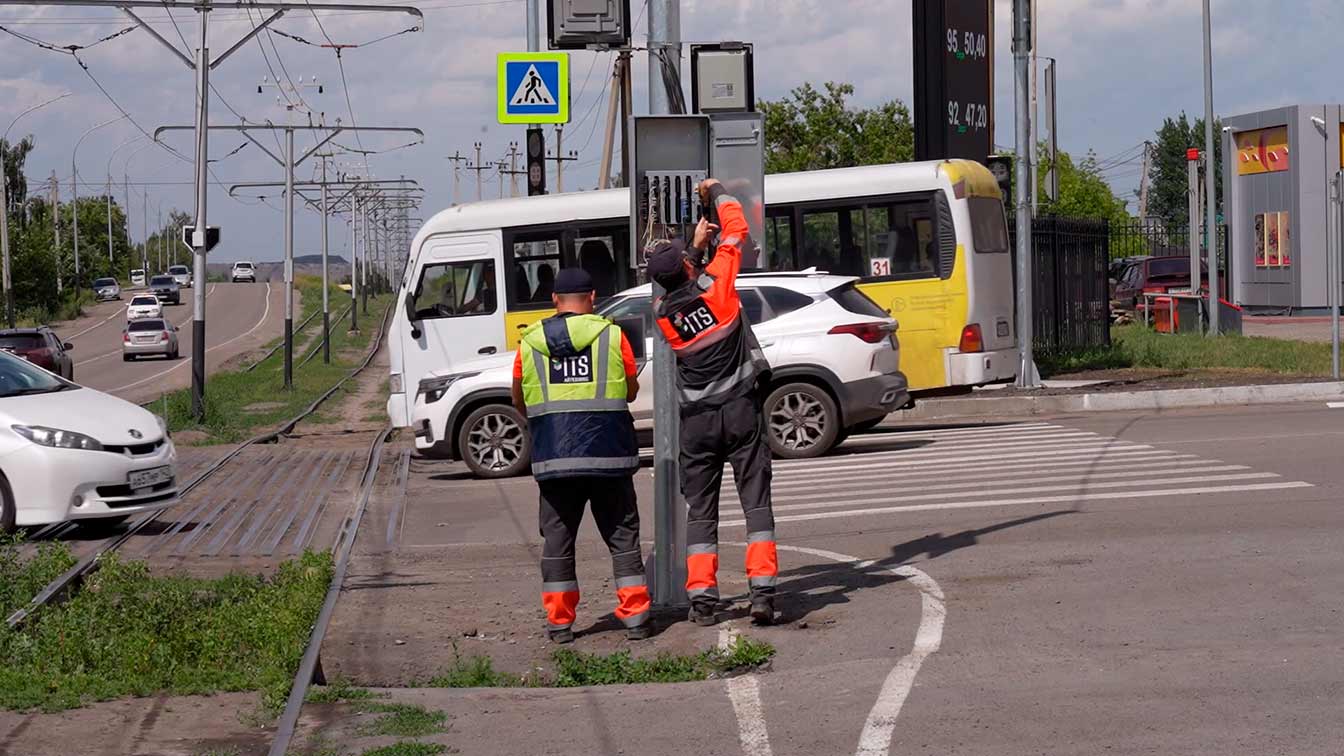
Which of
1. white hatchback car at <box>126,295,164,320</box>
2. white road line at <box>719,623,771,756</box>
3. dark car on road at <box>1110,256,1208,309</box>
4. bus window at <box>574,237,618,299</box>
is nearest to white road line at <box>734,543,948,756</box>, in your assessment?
white road line at <box>719,623,771,756</box>

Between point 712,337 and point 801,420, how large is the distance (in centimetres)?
804

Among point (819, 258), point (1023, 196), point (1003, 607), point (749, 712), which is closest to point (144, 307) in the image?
point (1023, 196)

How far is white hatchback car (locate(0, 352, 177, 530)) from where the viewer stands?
479 inches

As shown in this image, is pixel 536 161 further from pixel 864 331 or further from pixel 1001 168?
pixel 864 331

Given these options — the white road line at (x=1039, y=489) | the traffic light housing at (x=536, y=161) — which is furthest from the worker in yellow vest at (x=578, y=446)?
the traffic light housing at (x=536, y=161)

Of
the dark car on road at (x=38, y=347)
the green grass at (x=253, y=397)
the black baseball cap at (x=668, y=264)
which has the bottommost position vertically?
the green grass at (x=253, y=397)

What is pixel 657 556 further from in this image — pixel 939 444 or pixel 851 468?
pixel 939 444

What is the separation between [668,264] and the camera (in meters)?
8.08

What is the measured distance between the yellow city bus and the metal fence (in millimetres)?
5533

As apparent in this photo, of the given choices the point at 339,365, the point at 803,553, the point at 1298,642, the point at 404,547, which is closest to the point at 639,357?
the point at 404,547

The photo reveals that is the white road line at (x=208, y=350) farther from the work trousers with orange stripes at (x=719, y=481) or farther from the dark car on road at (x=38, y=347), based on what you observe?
the work trousers with orange stripes at (x=719, y=481)

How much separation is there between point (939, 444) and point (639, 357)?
3.26 metres

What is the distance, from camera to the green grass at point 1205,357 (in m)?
23.5

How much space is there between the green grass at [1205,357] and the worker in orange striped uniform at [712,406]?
53.0 ft
